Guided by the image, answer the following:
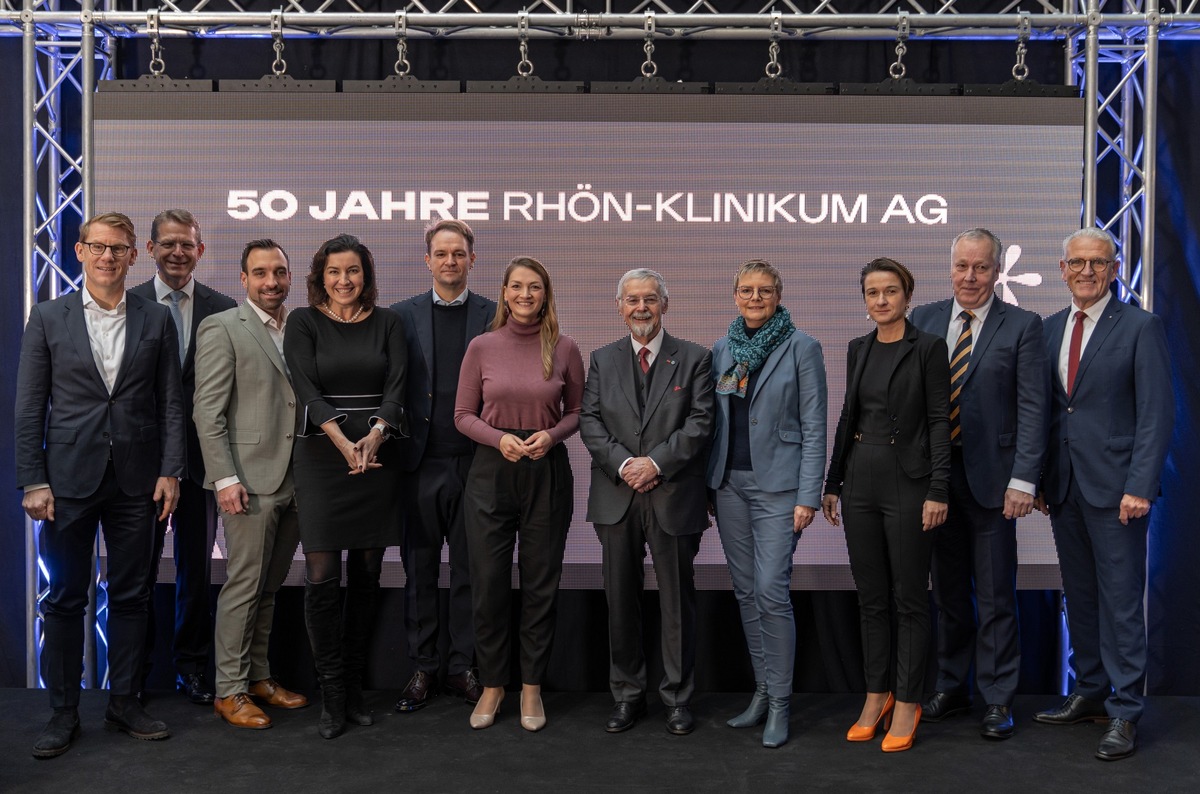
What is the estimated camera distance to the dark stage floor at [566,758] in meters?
3.28

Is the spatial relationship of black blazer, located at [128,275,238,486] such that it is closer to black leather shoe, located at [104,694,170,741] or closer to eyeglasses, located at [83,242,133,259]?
eyeglasses, located at [83,242,133,259]

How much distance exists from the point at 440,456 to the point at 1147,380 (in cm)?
259

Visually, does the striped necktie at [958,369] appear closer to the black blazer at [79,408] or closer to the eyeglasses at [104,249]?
the black blazer at [79,408]

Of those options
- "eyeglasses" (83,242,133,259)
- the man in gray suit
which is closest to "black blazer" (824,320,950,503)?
the man in gray suit

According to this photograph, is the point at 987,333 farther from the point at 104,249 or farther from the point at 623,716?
the point at 104,249

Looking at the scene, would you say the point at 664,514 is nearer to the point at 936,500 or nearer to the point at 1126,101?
the point at 936,500

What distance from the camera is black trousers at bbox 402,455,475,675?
12.9 ft

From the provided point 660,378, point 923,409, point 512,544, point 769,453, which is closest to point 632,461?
point 660,378

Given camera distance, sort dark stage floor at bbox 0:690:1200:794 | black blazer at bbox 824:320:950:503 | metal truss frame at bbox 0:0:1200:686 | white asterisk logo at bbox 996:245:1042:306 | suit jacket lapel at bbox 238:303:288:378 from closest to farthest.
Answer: dark stage floor at bbox 0:690:1200:794 < black blazer at bbox 824:320:950:503 < suit jacket lapel at bbox 238:303:288:378 < metal truss frame at bbox 0:0:1200:686 < white asterisk logo at bbox 996:245:1042:306

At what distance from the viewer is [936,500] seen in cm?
344

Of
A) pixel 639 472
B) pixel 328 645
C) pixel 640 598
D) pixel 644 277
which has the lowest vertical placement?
pixel 328 645

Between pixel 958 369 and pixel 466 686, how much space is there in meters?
2.25

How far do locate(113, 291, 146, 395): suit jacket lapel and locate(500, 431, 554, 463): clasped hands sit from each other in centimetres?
134

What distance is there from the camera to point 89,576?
362 cm
